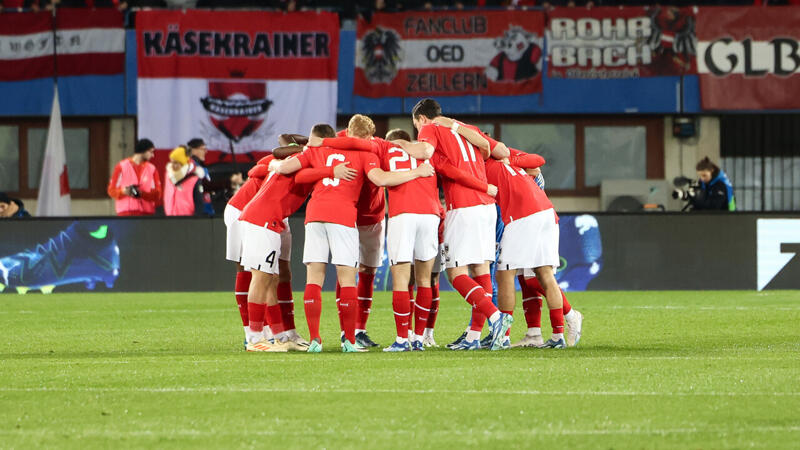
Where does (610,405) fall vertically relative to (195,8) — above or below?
below

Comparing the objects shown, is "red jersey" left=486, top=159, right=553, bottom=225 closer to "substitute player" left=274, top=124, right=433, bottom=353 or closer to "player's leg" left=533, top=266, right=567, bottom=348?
"player's leg" left=533, top=266, right=567, bottom=348

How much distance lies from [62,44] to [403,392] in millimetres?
20067

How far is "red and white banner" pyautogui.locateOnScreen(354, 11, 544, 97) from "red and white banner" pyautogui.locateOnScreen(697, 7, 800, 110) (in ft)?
10.7

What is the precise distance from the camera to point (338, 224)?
34.6 feet

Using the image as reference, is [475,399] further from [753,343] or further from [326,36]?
[326,36]

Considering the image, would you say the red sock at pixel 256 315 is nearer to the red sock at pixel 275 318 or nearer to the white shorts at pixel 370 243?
the red sock at pixel 275 318

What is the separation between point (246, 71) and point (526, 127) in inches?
228

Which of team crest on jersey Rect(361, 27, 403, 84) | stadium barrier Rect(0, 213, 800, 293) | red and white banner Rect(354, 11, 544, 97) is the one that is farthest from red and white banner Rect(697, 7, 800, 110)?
stadium barrier Rect(0, 213, 800, 293)

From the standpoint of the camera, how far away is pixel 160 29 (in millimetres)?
26469

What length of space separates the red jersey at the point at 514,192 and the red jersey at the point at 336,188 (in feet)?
3.86

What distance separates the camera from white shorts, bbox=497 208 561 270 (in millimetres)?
11055

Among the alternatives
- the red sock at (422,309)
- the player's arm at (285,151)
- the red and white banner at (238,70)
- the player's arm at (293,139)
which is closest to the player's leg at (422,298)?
the red sock at (422,309)

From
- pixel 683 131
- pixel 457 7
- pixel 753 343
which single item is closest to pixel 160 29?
pixel 457 7

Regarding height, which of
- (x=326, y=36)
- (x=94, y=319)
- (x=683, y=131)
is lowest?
(x=94, y=319)
